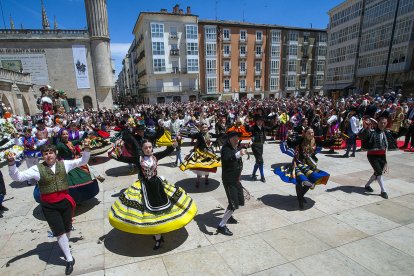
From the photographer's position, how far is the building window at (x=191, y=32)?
1779 inches

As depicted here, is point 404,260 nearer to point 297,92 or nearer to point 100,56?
point 100,56

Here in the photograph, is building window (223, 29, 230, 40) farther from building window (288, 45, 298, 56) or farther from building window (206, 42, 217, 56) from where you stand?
building window (288, 45, 298, 56)

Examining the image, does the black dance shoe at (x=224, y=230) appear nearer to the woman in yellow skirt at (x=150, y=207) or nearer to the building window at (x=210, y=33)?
the woman in yellow skirt at (x=150, y=207)

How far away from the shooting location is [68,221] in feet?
12.6

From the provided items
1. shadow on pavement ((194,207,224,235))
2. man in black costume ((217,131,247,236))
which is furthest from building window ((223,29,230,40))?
man in black costume ((217,131,247,236))

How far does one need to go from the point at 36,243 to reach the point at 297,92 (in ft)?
191

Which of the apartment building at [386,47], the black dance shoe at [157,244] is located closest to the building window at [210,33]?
the apartment building at [386,47]

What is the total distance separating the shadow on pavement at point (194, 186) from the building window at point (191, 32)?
43.0 meters

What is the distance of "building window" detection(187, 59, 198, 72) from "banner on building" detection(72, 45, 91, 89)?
1796 cm

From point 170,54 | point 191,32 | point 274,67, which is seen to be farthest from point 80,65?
point 274,67

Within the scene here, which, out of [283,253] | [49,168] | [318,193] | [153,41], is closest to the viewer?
[49,168]

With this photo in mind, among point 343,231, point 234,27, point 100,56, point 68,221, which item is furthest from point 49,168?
point 234,27

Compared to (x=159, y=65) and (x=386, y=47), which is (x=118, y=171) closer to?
(x=386, y=47)

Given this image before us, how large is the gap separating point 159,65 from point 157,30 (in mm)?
6048
